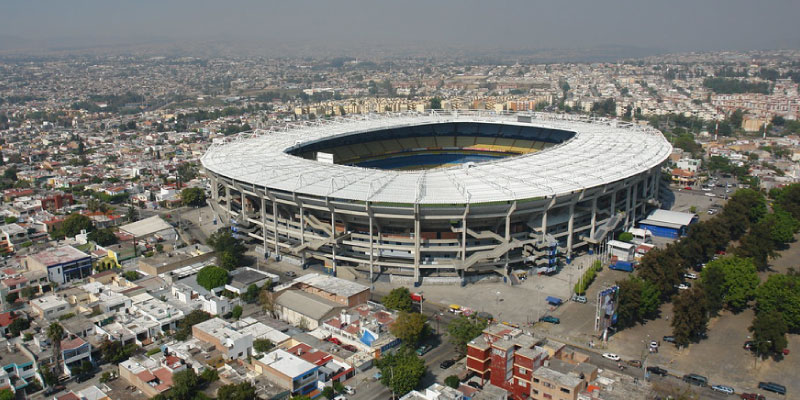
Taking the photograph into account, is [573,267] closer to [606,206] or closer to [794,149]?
[606,206]

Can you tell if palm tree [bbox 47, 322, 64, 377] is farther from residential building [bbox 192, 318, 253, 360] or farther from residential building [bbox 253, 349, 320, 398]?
residential building [bbox 253, 349, 320, 398]

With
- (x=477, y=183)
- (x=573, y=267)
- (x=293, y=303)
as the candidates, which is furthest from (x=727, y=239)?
(x=293, y=303)

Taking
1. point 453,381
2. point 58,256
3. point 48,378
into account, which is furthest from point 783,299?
point 58,256

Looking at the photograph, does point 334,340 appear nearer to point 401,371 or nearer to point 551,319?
point 401,371

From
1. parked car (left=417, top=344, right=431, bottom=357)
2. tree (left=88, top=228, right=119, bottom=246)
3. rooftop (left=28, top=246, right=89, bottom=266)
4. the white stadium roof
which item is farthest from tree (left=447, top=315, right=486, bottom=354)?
tree (left=88, top=228, right=119, bottom=246)

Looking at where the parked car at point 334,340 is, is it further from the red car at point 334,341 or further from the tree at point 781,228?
the tree at point 781,228
